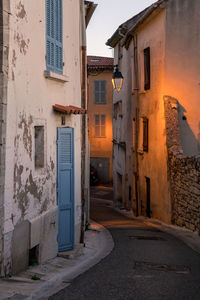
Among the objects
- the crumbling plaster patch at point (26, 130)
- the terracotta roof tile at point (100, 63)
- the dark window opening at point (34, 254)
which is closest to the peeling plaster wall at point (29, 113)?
the crumbling plaster patch at point (26, 130)

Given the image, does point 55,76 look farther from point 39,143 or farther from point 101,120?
point 101,120

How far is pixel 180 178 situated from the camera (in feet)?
45.3

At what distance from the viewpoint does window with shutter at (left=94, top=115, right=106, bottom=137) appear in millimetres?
36184

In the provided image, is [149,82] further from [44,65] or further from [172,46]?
[44,65]

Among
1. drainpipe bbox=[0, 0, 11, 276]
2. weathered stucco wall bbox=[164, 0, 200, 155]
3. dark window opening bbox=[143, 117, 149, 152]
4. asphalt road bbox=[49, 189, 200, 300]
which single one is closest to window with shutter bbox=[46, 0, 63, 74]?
drainpipe bbox=[0, 0, 11, 276]

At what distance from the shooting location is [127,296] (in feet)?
21.7

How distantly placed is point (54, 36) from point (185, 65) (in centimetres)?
753

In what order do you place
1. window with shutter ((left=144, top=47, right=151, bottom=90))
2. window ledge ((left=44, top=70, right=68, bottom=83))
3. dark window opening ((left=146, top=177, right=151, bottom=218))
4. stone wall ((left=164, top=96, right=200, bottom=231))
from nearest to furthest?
1. window ledge ((left=44, top=70, right=68, bottom=83))
2. stone wall ((left=164, top=96, right=200, bottom=231))
3. window with shutter ((left=144, top=47, right=151, bottom=90))
4. dark window opening ((left=146, top=177, right=151, bottom=218))

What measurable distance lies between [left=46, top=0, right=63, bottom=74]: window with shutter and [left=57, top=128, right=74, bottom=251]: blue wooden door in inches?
56.9

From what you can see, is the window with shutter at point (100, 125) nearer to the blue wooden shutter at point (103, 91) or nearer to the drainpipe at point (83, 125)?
the blue wooden shutter at point (103, 91)

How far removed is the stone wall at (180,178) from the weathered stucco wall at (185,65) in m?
0.55

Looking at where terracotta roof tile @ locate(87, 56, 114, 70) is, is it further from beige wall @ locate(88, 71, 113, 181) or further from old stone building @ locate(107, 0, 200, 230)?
old stone building @ locate(107, 0, 200, 230)

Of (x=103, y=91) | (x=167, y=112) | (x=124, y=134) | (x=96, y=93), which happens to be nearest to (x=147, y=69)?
(x=167, y=112)

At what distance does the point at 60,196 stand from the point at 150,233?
4264 mm
